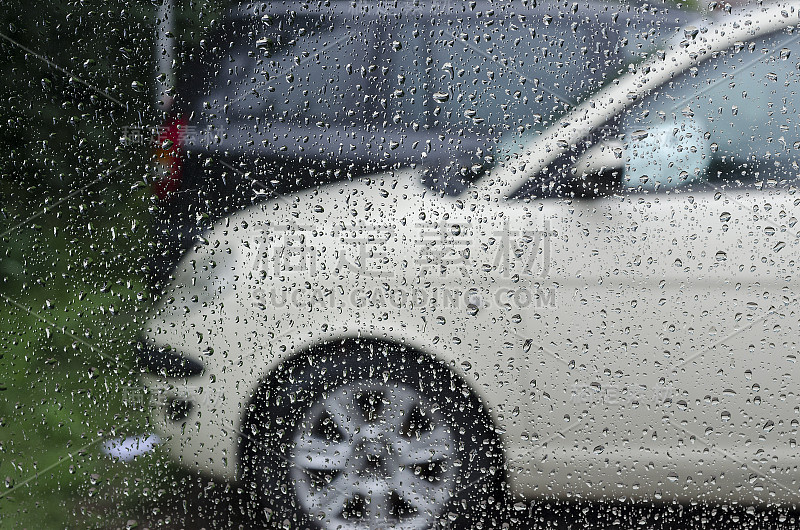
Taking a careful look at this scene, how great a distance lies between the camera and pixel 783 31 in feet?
3.37

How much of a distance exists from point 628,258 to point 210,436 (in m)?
0.86

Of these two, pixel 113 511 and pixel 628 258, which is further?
pixel 113 511

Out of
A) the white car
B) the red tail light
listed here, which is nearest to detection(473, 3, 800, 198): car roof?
the white car

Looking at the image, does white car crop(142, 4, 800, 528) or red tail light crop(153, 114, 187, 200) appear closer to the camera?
white car crop(142, 4, 800, 528)

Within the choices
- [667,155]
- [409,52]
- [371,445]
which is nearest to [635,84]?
[667,155]

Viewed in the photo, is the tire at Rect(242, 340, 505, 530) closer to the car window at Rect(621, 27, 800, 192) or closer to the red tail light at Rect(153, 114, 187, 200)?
the red tail light at Rect(153, 114, 187, 200)

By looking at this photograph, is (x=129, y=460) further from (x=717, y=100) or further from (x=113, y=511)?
(x=717, y=100)

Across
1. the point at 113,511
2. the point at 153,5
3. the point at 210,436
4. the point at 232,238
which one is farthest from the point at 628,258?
the point at 113,511

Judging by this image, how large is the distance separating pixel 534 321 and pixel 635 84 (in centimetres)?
45

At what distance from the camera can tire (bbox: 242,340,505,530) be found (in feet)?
3.81

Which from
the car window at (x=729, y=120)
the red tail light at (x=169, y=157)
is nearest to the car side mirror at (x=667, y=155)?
the car window at (x=729, y=120)

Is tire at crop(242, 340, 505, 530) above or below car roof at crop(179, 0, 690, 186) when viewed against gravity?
below

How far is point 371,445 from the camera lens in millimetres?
1199

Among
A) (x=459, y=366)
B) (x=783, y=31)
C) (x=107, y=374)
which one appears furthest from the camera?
(x=107, y=374)
